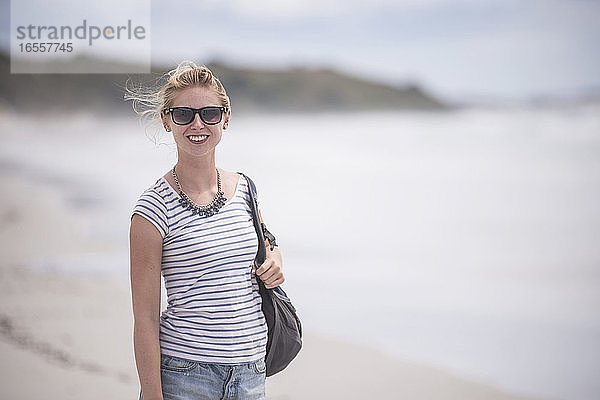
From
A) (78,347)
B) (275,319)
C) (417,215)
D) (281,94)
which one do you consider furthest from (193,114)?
(281,94)

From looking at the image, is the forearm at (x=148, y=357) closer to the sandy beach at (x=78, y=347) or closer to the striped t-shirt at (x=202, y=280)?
the striped t-shirt at (x=202, y=280)

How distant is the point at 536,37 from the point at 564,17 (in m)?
0.14

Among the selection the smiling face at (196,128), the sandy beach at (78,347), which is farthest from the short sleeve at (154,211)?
the sandy beach at (78,347)

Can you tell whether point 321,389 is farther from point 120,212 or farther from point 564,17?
point 564,17

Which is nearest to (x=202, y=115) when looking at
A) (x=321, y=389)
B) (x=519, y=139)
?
(x=321, y=389)

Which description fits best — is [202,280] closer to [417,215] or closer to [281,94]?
[417,215]

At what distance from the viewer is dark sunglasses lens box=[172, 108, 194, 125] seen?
64.3 inches

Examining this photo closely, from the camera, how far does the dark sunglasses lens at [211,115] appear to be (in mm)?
1640

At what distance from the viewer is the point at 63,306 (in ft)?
12.6

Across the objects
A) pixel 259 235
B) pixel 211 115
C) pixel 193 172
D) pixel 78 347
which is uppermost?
pixel 211 115

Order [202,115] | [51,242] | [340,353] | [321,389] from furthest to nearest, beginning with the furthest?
1. [51,242]
2. [340,353]
3. [321,389]
4. [202,115]

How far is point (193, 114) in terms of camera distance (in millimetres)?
1637

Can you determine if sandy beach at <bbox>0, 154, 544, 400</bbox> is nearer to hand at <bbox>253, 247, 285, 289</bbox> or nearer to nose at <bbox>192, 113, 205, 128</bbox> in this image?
hand at <bbox>253, 247, 285, 289</bbox>

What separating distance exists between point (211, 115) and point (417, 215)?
2541 millimetres
